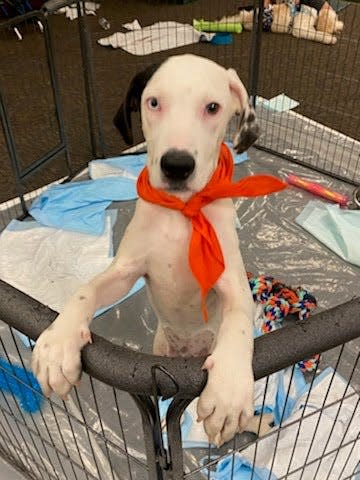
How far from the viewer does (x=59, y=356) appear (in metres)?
0.84

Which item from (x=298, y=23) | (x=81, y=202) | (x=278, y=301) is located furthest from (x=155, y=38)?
(x=278, y=301)

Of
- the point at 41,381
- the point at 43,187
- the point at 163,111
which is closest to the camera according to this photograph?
the point at 41,381

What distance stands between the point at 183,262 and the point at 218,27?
117 inches

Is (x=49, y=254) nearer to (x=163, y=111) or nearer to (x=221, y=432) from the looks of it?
(x=163, y=111)

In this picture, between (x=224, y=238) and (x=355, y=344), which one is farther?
(x=355, y=344)

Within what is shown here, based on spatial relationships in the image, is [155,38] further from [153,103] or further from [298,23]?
[153,103]

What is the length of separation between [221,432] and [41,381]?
0.28 metres

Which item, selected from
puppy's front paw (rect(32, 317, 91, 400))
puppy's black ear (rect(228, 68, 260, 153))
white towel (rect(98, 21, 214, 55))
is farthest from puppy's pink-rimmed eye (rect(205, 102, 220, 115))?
white towel (rect(98, 21, 214, 55))

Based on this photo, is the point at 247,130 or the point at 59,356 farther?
the point at 247,130

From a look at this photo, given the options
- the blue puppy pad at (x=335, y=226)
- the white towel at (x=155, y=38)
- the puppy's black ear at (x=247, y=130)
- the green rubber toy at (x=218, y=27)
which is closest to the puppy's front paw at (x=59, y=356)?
the puppy's black ear at (x=247, y=130)

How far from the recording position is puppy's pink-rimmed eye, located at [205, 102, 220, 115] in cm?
105

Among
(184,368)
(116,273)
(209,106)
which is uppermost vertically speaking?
(209,106)

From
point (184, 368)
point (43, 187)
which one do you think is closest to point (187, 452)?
point (184, 368)

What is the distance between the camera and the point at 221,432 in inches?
32.7
